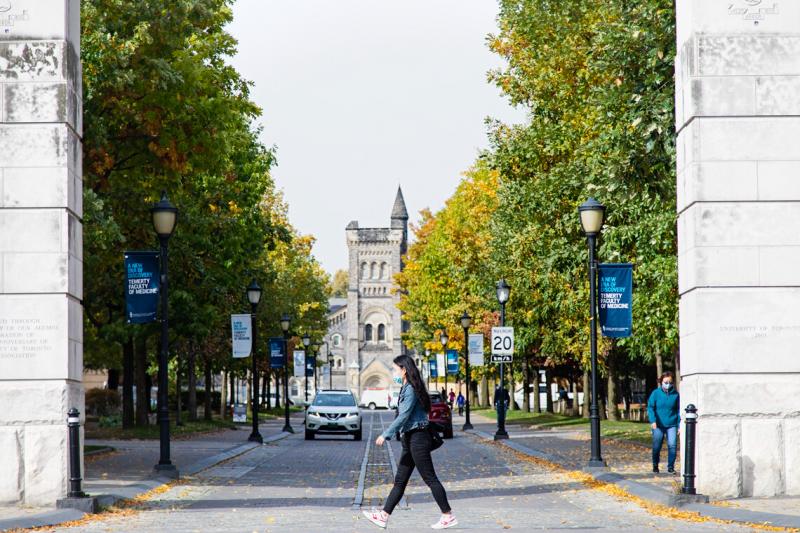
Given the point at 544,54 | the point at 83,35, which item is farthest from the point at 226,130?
the point at 544,54

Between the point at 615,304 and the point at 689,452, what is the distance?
8396 mm

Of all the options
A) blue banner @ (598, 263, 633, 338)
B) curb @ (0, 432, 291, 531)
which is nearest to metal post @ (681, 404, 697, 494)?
curb @ (0, 432, 291, 531)

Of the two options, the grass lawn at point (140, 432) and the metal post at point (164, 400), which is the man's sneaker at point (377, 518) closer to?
the metal post at point (164, 400)

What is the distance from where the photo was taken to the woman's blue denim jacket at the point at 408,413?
587 inches

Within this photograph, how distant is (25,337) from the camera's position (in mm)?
18344

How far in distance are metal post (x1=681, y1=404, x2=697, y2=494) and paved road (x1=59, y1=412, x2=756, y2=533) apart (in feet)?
2.56

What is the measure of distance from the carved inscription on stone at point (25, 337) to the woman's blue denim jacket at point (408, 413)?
5760mm

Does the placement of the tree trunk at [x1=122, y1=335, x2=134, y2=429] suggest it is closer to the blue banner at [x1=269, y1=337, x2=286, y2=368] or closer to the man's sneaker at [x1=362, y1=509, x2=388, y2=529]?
the blue banner at [x1=269, y1=337, x2=286, y2=368]

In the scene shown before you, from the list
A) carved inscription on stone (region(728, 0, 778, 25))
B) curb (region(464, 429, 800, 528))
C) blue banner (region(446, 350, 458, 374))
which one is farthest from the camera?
blue banner (region(446, 350, 458, 374))

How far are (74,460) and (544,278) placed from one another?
27.0 meters

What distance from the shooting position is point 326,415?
44750 millimetres

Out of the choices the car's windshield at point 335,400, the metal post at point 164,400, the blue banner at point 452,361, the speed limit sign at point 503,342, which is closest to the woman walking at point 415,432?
the metal post at point 164,400

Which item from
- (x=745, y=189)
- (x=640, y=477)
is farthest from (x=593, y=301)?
(x=745, y=189)

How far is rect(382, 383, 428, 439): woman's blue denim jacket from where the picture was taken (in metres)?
14.9
